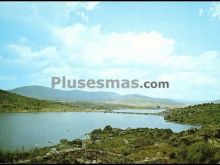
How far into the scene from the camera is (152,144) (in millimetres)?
48469

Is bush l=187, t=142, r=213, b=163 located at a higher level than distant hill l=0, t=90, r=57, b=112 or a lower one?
lower

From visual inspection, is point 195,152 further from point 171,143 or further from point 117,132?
point 117,132

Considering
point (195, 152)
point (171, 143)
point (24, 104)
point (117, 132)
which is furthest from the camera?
point (24, 104)

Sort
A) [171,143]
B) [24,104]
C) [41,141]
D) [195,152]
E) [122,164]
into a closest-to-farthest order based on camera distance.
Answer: [122,164], [195,152], [171,143], [41,141], [24,104]

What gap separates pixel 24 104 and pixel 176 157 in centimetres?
15790

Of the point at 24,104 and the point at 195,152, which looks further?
the point at 24,104

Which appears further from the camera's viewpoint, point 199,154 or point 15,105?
point 15,105

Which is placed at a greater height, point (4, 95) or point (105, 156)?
point (4, 95)

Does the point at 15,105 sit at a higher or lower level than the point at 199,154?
higher

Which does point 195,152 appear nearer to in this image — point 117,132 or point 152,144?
point 152,144

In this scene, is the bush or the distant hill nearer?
the bush

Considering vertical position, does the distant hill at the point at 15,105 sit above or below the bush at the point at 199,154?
above

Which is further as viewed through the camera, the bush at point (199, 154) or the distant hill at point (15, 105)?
the distant hill at point (15, 105)

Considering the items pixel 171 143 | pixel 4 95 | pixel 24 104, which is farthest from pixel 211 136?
pixel 4 95
